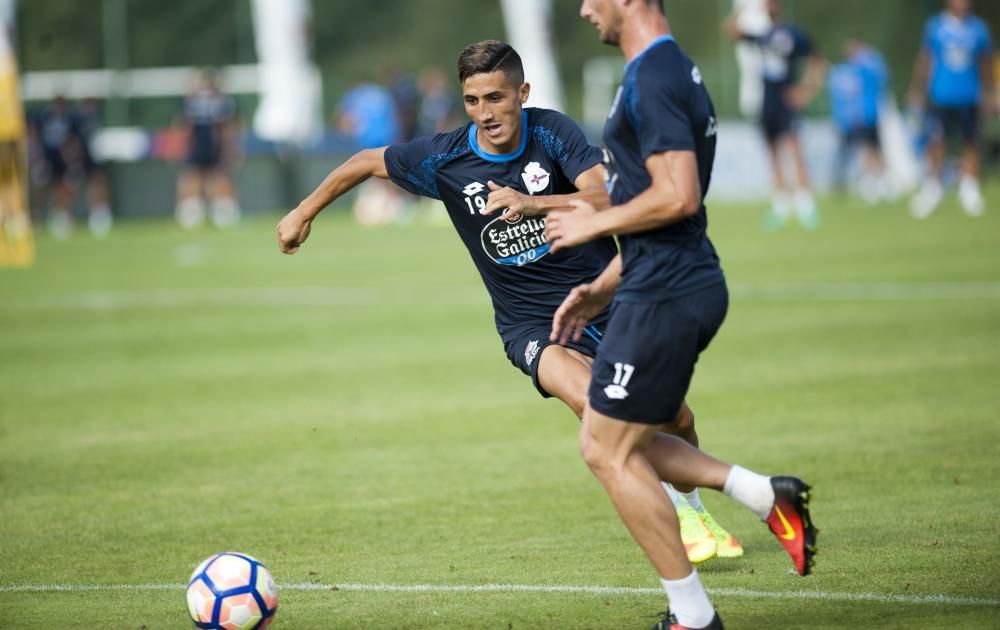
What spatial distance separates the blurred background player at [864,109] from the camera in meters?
31.8

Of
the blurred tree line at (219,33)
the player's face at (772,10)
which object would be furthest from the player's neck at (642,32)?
the blurred tree line at (219,33)

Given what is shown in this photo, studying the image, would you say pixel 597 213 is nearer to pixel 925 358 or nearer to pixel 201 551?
pixel 201 551

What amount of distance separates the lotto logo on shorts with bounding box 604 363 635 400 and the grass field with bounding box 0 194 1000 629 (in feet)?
3.21

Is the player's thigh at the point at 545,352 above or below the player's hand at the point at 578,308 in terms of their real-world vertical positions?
below

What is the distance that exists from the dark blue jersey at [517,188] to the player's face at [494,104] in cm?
15

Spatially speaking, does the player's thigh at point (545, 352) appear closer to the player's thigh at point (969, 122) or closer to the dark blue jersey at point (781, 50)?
the dark blue jersey at point (781, 50)

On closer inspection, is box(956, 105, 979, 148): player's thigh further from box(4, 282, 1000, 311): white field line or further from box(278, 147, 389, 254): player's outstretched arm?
box(278, 147, 389, 254): player's outstretched arm

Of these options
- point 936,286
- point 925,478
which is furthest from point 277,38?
point 925,478

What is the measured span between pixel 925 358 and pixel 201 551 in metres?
7.36

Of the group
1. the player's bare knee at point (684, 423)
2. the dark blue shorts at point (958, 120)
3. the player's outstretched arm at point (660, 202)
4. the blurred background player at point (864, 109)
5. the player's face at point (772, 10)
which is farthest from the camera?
the blurred background player at point (864, 109)

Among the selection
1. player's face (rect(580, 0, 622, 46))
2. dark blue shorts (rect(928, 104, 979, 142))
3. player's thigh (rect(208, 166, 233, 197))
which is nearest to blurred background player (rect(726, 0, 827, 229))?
dark blue shorts (rect(928, 104, 979, 142))

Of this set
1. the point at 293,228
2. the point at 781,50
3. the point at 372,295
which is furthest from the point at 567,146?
the point at 781,50

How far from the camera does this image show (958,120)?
24797 millimetres

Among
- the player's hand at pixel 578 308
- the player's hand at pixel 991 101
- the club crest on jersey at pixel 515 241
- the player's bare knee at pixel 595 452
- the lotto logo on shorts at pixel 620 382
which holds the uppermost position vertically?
the club crest on jersey at pixel 515 241
